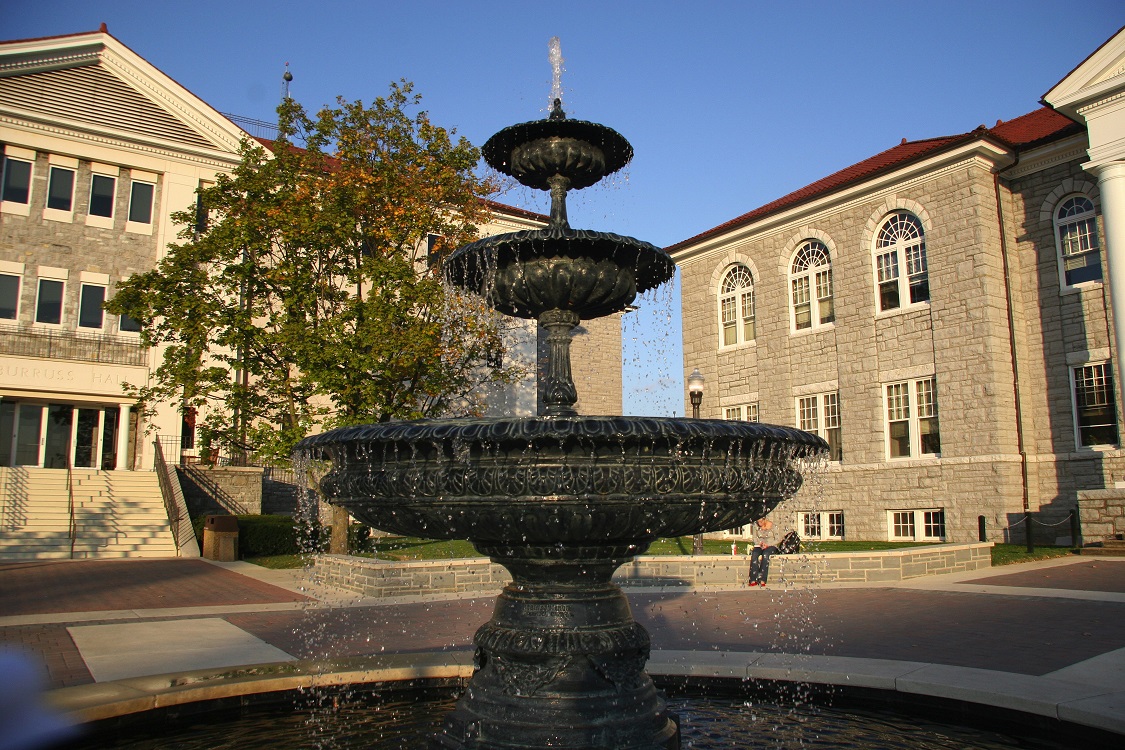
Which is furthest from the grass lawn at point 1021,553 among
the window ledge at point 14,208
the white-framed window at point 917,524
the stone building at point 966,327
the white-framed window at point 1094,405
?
the window ledge at point 14,208

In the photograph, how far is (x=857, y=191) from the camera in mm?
25219

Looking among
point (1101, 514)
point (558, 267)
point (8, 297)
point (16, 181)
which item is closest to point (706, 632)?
point (558, 267)

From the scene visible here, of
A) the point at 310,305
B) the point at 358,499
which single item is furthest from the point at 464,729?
the point at 310,305

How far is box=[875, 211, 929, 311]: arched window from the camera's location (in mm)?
23719

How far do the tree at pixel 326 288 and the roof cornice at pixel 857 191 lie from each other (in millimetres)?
11857

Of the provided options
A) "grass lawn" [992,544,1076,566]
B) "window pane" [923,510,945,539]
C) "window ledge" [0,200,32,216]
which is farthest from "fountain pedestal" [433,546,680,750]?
"window ledge" [0,200,32,216]

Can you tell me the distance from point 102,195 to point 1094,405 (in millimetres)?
31843

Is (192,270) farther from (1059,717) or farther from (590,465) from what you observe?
(1059,717)

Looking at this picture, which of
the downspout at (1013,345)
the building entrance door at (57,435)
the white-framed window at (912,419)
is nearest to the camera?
the downspout at (1013,345)

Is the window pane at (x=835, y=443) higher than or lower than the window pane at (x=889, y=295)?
lower

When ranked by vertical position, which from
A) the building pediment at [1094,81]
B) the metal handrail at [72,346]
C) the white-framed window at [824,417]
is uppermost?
the building pediment at [1094,81]

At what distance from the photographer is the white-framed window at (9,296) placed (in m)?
26.2

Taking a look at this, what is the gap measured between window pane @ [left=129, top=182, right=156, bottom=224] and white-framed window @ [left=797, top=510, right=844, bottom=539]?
2526 centimetres

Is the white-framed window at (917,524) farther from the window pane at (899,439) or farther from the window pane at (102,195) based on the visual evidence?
the window pane at (102,195)
